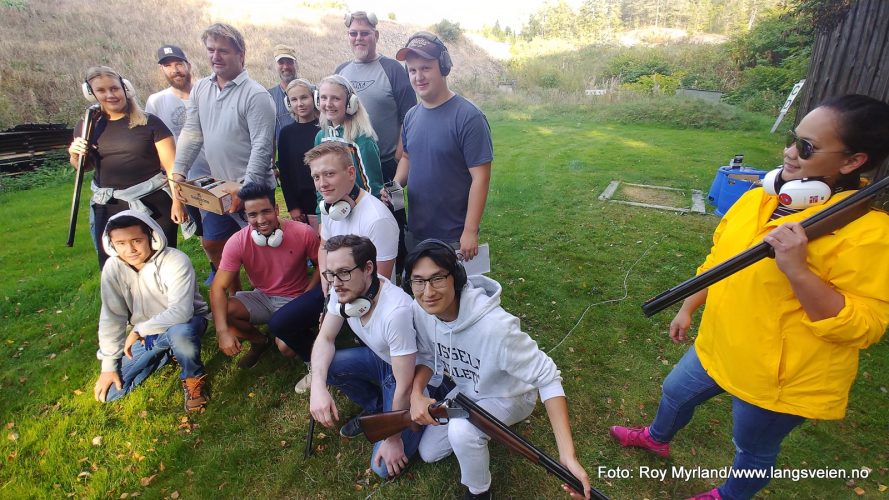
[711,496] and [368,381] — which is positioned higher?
[368,381]

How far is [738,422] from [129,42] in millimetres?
24051

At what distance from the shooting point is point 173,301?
3277 millimetres

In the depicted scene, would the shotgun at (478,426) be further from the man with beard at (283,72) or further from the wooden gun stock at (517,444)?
the man with beard at (283,72)

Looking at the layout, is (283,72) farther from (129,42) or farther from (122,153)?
(129,42)

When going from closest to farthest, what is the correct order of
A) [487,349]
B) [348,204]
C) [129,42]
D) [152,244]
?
[487,349] < [348,204] < [152,244] < [129,42]

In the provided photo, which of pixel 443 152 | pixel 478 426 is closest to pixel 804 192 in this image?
pixel 478 426

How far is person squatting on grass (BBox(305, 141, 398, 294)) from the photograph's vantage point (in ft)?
9.35

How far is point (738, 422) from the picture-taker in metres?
2.03

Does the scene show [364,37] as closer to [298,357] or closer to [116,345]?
[298,357]

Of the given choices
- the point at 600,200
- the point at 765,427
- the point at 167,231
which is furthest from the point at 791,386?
the point at 600,200

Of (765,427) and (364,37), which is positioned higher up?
(364,37)

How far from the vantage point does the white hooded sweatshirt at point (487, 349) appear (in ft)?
7.12

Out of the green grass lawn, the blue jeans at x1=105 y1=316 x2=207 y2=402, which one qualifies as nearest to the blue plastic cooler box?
the green grass lawn

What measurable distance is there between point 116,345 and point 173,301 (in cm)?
53
